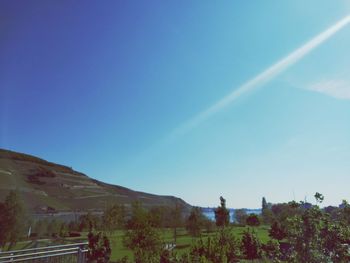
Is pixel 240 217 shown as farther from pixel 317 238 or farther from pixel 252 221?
pixel 317 238

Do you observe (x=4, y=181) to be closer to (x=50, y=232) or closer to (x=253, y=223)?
(x=50, y=232)

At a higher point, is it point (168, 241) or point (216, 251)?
point (216, 251)

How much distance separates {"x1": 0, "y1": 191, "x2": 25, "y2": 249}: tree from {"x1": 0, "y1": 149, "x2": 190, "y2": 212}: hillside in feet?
126

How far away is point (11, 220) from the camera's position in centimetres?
3631

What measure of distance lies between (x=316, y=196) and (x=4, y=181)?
104881 millimetres

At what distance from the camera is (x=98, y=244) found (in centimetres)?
1162

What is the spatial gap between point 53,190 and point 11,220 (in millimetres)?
74355

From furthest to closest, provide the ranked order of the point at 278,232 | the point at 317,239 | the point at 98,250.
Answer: the point at 278,232
the point at 98,250
the point at 317,239

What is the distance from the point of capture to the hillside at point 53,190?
8862cm

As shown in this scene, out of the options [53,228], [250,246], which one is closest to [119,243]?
[53,228]

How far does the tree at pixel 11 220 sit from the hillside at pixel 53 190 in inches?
1510

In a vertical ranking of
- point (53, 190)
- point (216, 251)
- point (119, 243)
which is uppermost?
point (53, 190)

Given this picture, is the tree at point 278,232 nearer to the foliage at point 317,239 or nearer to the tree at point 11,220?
the foliage at point 317,239

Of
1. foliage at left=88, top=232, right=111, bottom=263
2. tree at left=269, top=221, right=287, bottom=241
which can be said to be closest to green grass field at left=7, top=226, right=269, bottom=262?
tree at left=269, top=221, right=287, bottom=241
